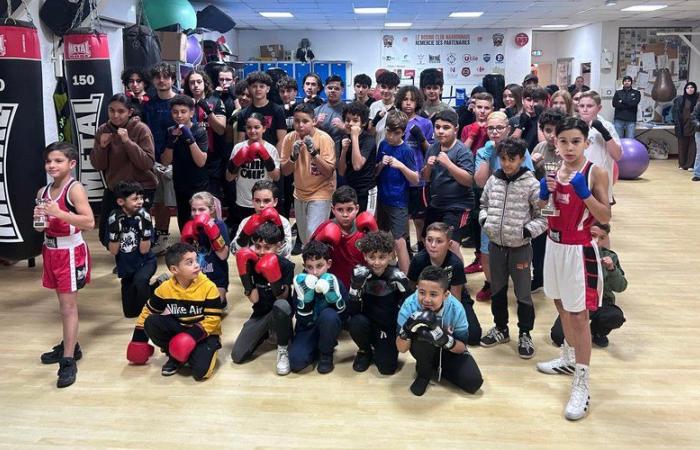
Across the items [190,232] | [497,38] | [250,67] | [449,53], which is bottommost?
[190,232]

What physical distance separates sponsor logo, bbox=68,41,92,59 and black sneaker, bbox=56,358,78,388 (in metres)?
2.43

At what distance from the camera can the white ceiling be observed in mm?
9938

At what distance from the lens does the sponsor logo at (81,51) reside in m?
4.44

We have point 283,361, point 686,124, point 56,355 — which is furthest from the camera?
point 686,124

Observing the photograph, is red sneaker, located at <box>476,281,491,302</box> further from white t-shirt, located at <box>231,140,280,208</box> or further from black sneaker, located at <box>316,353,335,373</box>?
white t-shirt, located at <box>231,140,280,208</box>

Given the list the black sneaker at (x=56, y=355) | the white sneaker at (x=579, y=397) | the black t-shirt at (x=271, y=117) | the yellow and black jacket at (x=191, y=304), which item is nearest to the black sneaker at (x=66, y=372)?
the black sneaker at (x=56, y=355)

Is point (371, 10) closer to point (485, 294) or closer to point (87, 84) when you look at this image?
point (87, 84)

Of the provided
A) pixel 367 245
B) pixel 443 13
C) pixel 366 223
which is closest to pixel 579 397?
pixel 367 245

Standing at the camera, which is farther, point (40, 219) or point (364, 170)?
point (364, 170)

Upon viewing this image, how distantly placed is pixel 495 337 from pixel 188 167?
2.47m

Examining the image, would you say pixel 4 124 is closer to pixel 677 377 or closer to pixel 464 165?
pixel 464 165

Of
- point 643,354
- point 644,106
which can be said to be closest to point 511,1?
point 644,106

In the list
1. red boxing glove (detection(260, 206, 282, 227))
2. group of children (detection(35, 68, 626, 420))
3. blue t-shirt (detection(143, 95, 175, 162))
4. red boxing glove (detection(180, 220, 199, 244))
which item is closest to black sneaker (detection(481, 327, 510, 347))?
group of children (detection(35, 68, 626, 420))

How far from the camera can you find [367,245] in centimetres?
300
